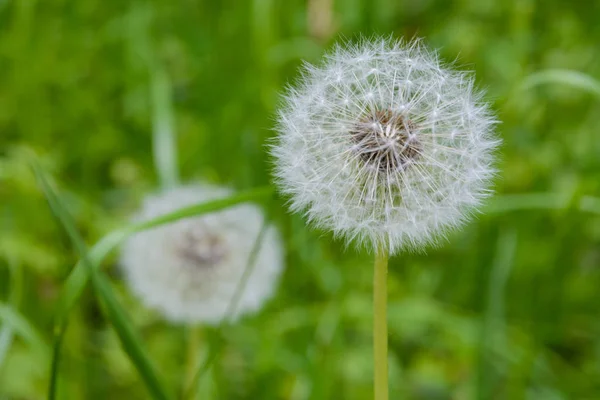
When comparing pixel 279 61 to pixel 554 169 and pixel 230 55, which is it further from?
pixel 554 169

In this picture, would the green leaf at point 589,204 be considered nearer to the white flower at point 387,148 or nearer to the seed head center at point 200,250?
the white flower at point 387,148

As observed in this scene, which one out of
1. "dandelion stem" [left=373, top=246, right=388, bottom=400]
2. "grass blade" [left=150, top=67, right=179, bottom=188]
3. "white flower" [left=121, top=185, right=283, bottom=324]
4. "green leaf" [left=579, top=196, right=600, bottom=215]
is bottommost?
"dandelion stem" [left=373, top=246, right=388, bottom=400]

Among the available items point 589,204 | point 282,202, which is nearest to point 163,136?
point 282,202

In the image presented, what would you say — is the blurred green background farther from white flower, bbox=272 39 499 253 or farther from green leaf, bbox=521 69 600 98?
white flower, bbox=272 39 499 253

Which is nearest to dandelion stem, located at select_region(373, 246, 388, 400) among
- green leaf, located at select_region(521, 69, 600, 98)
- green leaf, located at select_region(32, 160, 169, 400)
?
green leaf, located at select_region(32, 160, 169, 400)

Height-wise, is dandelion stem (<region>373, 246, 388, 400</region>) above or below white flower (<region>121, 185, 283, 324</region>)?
below

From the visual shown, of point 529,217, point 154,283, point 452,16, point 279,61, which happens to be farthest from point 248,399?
point 452,16

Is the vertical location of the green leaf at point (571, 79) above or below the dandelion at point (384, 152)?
above

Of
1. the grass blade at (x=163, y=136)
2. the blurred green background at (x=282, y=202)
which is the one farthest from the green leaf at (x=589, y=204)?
the grass blade at (x=163, y=136)
